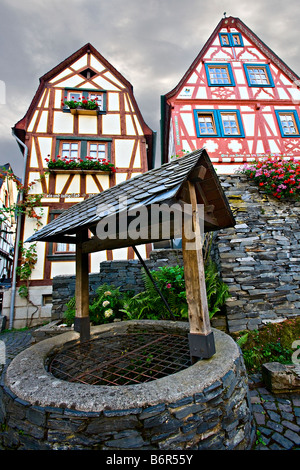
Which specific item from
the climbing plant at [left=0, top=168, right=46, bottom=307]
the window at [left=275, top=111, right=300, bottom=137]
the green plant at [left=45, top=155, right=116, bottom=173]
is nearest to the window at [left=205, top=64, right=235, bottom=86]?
the window at [left=275, top=111, right=300, bottom=137]

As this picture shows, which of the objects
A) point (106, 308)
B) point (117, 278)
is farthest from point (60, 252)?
point (106, 308)

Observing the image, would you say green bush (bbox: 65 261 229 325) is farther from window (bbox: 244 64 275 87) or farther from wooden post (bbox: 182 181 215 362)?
window (bbox: 244 64 275 87)

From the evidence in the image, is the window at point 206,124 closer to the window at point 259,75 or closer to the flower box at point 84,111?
the window at point 259,75

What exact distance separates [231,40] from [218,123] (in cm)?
449

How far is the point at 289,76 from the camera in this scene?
880 cm

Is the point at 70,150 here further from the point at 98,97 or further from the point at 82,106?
the point at 98,97

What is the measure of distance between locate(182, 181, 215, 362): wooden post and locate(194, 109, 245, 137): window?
6.68m

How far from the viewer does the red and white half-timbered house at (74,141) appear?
23.5 feet

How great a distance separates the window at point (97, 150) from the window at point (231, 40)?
21.8 ft

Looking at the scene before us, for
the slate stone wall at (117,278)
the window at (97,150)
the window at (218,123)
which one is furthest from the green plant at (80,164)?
the slate stone wall at (117,278)

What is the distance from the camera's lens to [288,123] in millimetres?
8250
